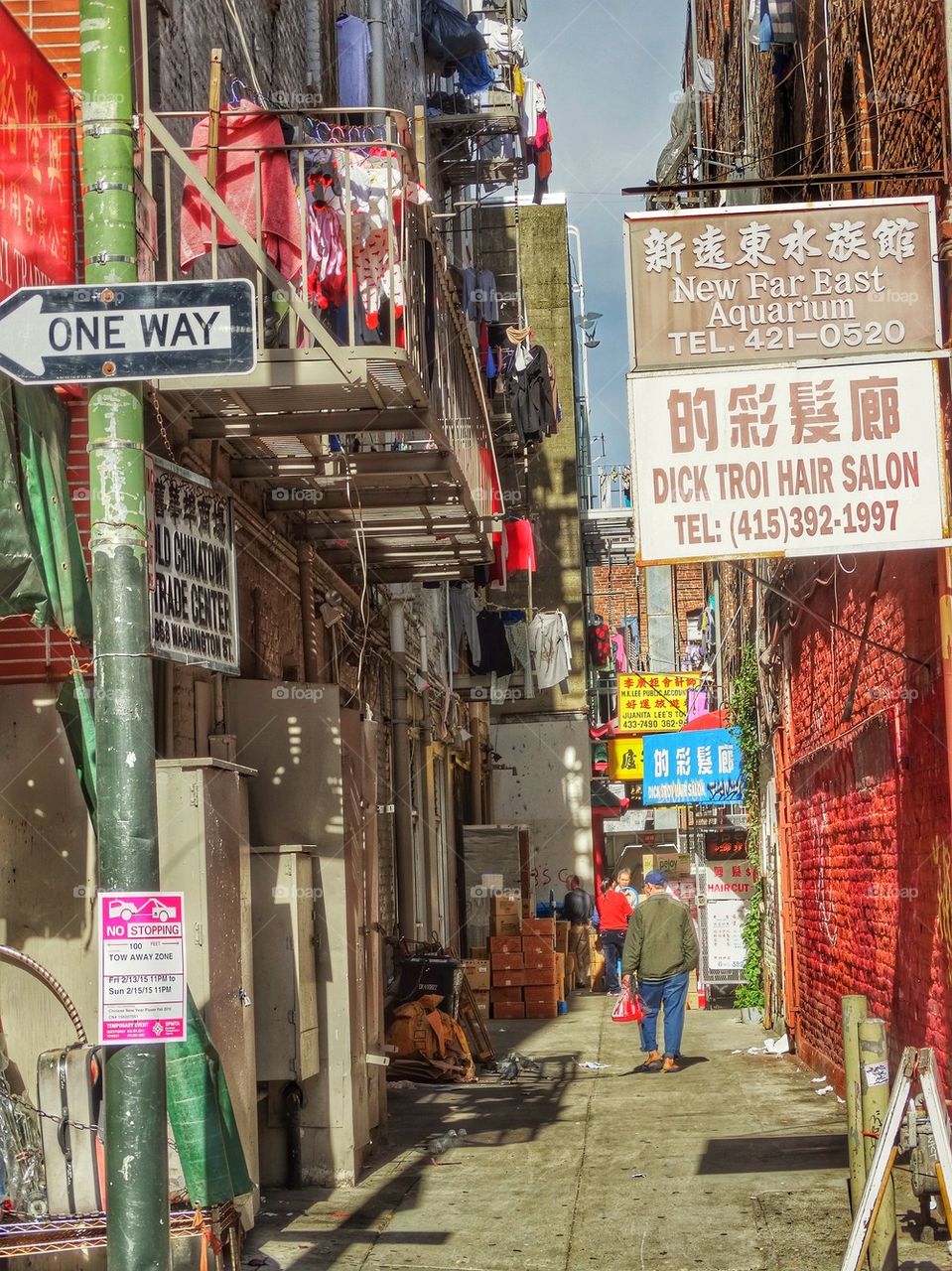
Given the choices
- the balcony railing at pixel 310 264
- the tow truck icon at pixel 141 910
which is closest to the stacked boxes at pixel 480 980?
the balcony railing at pixel 310 264

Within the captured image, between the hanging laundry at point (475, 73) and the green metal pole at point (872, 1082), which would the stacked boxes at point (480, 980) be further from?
the green metal pole at point (872, 1082)

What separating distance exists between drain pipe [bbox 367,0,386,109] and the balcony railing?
23.9 ft

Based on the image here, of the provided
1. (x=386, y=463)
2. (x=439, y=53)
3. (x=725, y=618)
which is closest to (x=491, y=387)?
(x=439, y=53)

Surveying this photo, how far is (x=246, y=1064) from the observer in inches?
334

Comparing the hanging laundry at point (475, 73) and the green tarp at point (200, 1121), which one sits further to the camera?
the hanging laundry at point (475, 73)

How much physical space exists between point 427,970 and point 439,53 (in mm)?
14865

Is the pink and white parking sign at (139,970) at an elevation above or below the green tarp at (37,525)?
below

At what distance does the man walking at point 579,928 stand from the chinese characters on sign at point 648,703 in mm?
4957

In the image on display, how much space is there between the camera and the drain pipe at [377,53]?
16703 mm

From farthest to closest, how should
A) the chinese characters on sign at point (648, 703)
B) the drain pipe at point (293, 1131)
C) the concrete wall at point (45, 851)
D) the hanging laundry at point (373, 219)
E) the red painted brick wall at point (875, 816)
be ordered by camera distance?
the chinese characters on sign at point (648, 703) < the drain pipe at point (293, 1131) < the hanging laundry at point (373, 219) < the red painted brick wall at point (875, 816) < the concrete wall at point (45, 851)

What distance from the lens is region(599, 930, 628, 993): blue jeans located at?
22.0m

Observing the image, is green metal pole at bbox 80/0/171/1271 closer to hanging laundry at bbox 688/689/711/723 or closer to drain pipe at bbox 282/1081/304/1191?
drain pipe at bbox 282/1081/304/1191

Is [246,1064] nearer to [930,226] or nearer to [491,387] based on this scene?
[930,226]

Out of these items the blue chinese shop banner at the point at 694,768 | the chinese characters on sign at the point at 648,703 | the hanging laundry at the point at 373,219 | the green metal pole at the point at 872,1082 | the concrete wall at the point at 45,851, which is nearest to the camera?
the green metal pole at the point at 872,1082
